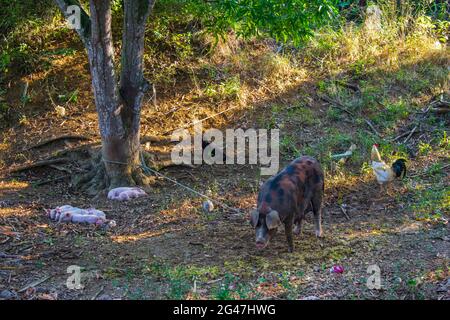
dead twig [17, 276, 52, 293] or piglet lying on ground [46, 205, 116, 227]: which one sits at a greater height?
piglet lying on ground [46, 205, 116, 227]

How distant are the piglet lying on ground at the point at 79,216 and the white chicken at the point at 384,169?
334 centimetres

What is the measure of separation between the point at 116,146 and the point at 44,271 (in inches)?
108

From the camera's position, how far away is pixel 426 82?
11117 mm

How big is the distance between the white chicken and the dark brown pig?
136 centimetres

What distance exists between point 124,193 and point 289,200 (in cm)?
263

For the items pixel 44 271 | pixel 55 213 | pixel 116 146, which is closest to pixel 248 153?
pixel 116 146

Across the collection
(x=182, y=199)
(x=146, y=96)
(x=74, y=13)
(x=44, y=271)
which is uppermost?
(x=74, y=13)

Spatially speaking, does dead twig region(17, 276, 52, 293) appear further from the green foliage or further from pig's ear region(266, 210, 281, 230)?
the green foliage

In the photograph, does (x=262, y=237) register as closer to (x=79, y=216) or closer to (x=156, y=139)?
(x=79, y=216)

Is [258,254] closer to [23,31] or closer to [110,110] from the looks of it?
[110,110]

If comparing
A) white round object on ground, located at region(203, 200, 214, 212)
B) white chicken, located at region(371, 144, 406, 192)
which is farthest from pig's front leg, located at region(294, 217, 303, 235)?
white chicken, located at region(371, 144, 406, 192)

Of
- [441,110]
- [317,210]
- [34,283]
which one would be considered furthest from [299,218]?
[441,110]

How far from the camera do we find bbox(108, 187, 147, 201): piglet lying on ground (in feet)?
26.8

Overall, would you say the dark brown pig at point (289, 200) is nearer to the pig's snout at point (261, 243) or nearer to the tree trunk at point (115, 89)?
the pig's snout at point (261, 243)
